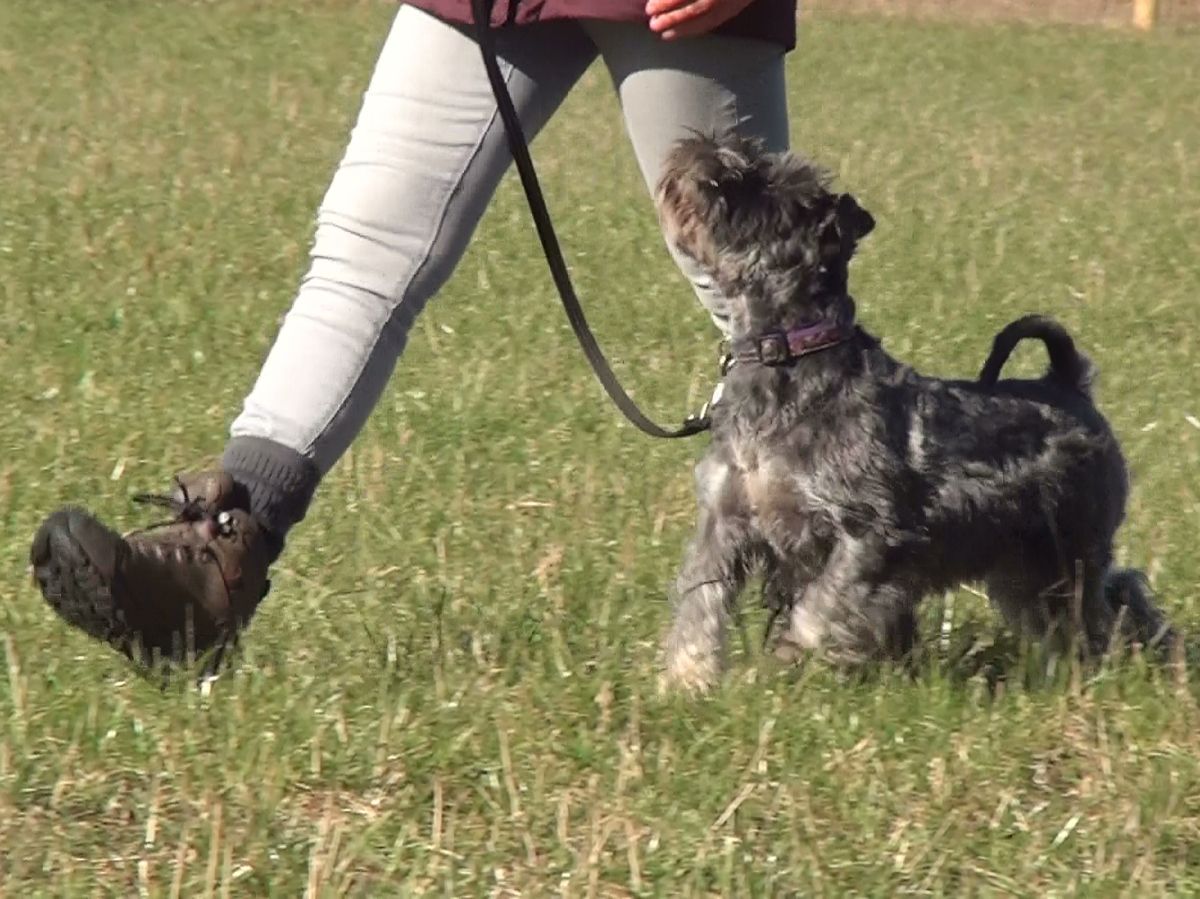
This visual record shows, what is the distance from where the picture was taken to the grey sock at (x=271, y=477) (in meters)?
4.78

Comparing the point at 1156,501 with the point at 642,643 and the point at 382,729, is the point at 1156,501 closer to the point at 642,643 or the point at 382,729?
the point at 642,643

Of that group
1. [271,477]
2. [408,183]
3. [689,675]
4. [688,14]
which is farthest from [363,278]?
[689,675]

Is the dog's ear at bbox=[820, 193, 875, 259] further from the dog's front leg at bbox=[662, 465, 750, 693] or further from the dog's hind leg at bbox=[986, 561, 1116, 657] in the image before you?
the dog's hind leg at bbox=[986, 561, 1116, 657]

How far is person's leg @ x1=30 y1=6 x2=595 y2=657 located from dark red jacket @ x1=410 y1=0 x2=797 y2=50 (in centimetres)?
7

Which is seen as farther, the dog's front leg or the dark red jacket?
the dog's front leg

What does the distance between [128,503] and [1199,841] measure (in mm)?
3354

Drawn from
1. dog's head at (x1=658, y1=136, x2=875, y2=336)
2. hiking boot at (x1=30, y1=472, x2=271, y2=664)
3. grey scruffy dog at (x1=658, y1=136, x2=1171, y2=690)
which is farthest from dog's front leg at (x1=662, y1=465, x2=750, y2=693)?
hiking boot at (x1=30, y1=472, x2=271, y2=664)

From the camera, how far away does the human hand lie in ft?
15.3

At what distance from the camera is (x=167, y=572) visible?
4.66 metres

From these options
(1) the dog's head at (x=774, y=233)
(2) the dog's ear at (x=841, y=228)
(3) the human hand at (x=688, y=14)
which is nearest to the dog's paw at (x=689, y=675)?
(1) the dog's head at (x=774, y=233)

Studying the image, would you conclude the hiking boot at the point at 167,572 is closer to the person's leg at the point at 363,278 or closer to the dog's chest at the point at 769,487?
the person's leg at the point at 363,278

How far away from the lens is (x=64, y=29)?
19.1 metres

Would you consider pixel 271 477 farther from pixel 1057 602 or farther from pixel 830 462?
pixel 1057 602

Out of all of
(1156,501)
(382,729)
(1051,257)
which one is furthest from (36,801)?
(1051,257)
